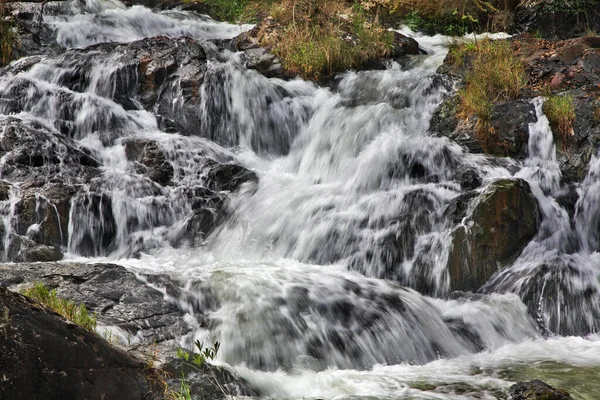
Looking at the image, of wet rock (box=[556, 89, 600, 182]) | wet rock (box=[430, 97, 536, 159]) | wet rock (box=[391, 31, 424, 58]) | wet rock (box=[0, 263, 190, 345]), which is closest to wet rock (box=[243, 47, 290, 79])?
wet rock (box=[391, 31, 424, 58])

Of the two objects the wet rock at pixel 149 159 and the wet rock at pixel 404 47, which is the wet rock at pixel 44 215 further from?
the wet rock at pixel 404 47

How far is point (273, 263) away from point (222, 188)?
7.23 ft

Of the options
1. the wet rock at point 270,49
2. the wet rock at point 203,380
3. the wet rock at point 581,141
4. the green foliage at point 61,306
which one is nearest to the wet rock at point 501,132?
the wet rock at point 581,141

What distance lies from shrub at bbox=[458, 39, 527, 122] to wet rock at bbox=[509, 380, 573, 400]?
5785 mm

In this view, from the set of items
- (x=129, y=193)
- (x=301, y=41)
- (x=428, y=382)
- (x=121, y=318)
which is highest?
(x=301, y=41)

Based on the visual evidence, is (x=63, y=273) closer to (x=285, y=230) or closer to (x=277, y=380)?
(x=277, y=380)

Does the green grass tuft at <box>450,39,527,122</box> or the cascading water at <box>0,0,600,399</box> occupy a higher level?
the green grass tuft at <box>450,39,527,122</box>

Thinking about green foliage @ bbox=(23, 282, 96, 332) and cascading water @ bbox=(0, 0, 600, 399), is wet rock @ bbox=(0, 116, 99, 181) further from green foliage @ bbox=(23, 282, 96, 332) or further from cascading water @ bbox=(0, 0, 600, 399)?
green foliage @ bbox=(23, 282, 96, 332)

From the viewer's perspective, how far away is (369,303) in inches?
262

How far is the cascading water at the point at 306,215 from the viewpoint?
19.9 feet

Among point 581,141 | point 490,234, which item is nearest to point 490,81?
point 581,141

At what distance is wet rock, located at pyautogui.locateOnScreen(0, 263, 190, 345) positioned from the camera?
5727 millimetres

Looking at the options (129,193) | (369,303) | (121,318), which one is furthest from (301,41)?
(121,318)

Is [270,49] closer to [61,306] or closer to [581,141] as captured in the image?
[581,141]
